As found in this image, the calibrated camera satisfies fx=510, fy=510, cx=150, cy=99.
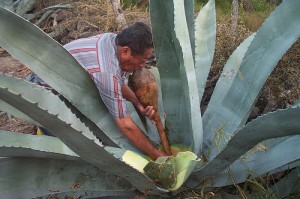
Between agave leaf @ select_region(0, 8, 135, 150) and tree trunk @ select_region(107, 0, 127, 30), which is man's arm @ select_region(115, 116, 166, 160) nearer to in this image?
agave leaf @ select_region(0, 8, 135, 150)

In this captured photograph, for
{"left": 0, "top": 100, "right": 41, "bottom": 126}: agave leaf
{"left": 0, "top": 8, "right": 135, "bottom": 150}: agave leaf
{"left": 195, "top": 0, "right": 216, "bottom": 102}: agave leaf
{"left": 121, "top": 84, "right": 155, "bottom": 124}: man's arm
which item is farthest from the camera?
{"left": 195, "top": 0, "right": 216, "bottom": 102}: agave leaf

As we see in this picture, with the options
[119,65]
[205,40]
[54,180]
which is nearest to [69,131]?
[54,180]

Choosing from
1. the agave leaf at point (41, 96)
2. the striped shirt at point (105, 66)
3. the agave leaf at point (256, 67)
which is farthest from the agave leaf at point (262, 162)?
the agave leaf at point (41, 96)

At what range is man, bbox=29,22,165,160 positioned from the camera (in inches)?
81.7

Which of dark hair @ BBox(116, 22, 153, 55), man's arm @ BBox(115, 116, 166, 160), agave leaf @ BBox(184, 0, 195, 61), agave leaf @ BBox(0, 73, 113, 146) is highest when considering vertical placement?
agave leaf @ BBox(184, 0, 195, 61)

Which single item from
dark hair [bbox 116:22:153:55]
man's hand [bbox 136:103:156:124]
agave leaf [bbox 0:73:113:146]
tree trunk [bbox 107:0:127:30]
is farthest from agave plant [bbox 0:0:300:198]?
tree trunk [bbox 107:0:127:30]

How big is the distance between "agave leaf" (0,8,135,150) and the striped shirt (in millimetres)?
71

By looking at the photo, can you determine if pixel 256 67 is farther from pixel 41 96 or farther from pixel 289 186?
pixel 41 96

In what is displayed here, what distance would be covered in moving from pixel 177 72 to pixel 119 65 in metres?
0.33

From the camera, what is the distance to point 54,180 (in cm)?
199

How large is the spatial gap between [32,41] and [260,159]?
1.00m

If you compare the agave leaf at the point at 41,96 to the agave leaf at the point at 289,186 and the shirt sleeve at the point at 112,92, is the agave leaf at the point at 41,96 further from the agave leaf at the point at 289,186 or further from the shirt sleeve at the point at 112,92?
the agave leaf at the point at 289,186

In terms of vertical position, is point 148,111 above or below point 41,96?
below

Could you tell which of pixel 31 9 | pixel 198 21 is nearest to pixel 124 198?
pixel 198 21
